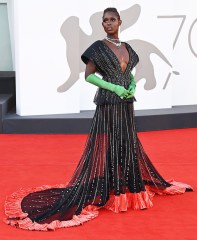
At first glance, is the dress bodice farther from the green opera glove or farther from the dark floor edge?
the dark floor edge

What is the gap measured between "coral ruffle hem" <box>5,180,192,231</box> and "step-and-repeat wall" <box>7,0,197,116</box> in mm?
3062

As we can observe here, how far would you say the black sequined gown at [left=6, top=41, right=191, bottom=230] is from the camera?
3711 millimetres

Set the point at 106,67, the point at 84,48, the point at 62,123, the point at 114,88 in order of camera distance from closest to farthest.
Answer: the point at 114,88, the point at 106,67, the point at 62,123, the point at 84,48

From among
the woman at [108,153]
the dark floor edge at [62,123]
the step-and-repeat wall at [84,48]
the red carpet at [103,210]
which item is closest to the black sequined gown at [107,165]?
the woman at [108,153]

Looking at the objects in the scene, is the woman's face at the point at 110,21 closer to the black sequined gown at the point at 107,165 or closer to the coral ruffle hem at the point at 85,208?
the black sequined gown at the point at 107,165

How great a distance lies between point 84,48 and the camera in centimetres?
744

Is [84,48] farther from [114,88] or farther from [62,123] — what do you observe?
[114,88]

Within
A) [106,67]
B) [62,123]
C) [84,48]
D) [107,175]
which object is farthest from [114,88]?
[84,48]

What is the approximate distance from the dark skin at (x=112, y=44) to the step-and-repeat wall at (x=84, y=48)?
130 inches

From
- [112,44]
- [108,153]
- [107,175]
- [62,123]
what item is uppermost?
[112,44]

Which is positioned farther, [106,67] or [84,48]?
[84,48]

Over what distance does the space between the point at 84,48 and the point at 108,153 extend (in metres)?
3.85

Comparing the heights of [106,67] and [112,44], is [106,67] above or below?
below

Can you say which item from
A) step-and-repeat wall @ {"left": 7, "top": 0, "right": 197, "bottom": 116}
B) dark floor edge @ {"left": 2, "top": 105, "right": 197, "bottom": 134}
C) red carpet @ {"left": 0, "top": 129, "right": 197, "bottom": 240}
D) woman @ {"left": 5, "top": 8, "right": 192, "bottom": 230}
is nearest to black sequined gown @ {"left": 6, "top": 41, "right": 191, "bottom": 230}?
woman @ {"left": 5, "top": 8, "right": 192, "bottom": 230}
